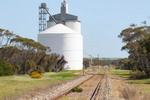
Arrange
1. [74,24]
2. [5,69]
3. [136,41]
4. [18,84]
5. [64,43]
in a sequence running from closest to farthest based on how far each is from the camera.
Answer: [18,84]
[5,69]
[136,41]
[64,43]
[74,24]

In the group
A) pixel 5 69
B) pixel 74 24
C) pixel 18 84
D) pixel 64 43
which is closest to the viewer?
pixel 18 84

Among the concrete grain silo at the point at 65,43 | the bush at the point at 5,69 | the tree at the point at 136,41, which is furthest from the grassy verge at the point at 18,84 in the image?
the concrete grain silo at the point at 65,43

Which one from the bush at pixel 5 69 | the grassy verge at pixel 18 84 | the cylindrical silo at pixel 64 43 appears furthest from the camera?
Answer: the cylindrical silo at pixel 64 43

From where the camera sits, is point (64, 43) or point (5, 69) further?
point (64, 43)

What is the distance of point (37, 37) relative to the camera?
98.3 m

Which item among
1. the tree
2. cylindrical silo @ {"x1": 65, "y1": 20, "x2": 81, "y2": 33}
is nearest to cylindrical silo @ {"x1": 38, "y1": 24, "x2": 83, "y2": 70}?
cylindrical silo @ {"x1": 65, "y1": 20, "x2": 81, "y2": 33}

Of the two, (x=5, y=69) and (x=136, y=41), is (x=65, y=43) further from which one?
(x=5, y=69)

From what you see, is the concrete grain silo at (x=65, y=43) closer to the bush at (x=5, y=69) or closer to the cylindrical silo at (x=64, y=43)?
the cylindrical silo at (x=64, y=43)

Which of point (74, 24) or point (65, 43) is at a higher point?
point (74, 24)

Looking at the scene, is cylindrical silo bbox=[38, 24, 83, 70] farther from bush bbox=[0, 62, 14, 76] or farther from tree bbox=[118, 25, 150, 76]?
bush bbox=[0, 62, 14, 76]

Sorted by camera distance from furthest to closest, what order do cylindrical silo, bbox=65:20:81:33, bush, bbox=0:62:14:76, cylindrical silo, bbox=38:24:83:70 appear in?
cylindrical silo, bbox=65:20:81:33 → cylindrical silo, bbox=38:24:83:70 → bush, bbox=0:62:14:76

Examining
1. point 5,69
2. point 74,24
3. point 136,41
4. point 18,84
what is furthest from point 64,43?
point 18,84

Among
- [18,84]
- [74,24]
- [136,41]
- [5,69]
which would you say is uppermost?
[74,24]

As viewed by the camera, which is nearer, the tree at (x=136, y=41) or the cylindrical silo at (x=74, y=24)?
the tree at (x=136, y=41)
